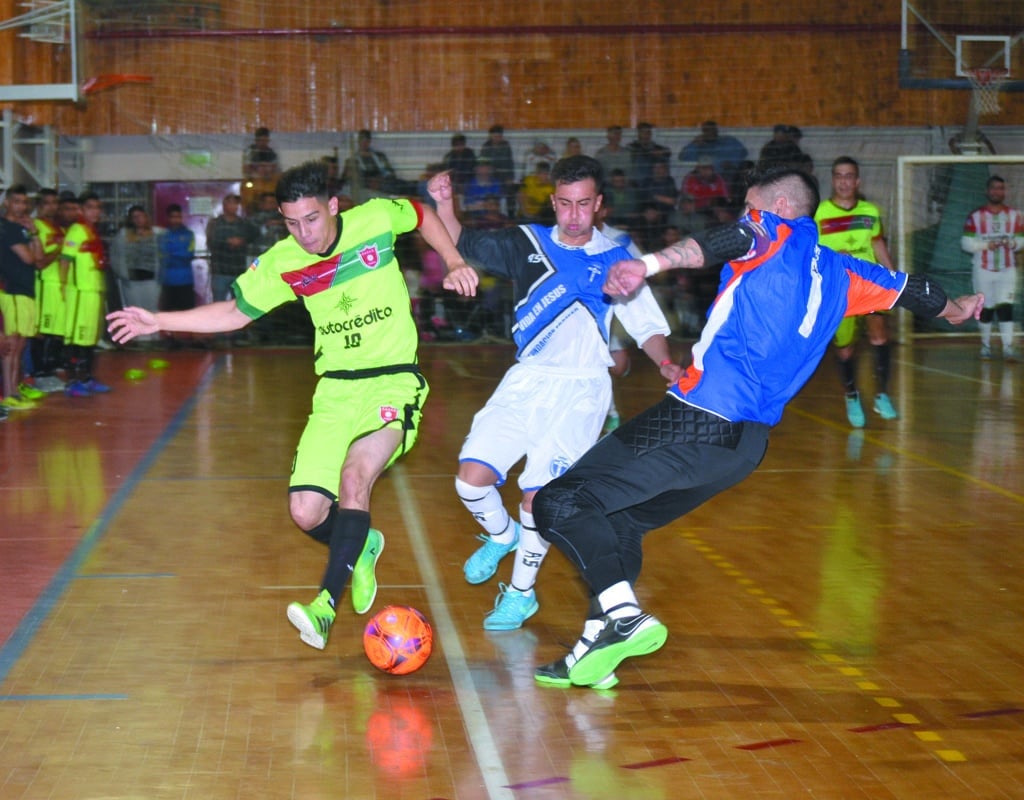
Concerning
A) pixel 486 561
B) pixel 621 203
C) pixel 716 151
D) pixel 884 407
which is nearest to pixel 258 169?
pixel 621 203

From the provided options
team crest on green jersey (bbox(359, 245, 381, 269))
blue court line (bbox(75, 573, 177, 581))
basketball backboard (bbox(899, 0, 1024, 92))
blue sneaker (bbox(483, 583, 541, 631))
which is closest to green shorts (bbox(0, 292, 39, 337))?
blue court line (bbox(75, 573, 177, 581))

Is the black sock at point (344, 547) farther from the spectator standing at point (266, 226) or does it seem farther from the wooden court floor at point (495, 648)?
the spectator standing at point (266, 226)

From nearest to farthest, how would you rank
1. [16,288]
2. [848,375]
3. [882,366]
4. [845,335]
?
[845,335], [848,375], [882,366], [16,288]

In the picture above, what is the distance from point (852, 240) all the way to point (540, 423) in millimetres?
6627

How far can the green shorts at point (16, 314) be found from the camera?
13445 mm

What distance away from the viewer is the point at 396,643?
539 centimetres

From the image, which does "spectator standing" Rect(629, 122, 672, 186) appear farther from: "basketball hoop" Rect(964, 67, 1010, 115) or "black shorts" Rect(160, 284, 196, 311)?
"black shorts" Rect(160, 284, 196, 311)

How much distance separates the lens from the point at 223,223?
18766 millimetres

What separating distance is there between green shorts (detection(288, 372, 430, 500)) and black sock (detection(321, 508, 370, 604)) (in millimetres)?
183

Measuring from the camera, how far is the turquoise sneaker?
17.5 ft

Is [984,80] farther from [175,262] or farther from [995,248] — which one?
[175,262]

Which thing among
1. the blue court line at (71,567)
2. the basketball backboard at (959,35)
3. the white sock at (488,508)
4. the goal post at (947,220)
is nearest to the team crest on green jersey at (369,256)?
the white sock at (488,508)

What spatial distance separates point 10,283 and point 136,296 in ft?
19.2

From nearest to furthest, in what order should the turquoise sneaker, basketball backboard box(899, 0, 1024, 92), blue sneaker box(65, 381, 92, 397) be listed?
the turquoise sneaker
blue sneaker box(65, 381, 92, 397)
basketball backboard box(899, 0, 1024, 92)
